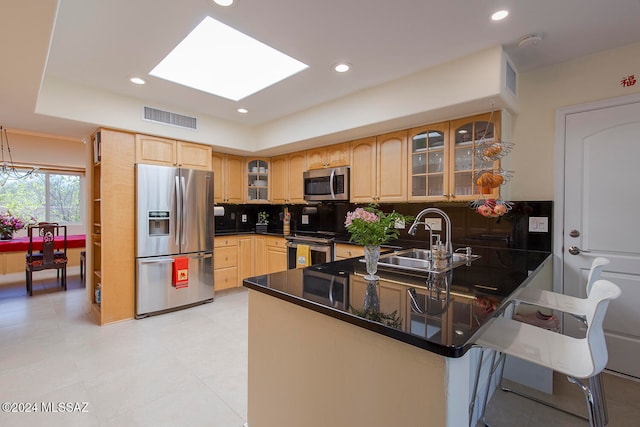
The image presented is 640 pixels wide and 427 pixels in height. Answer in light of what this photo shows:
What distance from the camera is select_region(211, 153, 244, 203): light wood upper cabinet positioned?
462 cm

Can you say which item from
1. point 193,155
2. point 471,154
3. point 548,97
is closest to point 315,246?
point 193,155

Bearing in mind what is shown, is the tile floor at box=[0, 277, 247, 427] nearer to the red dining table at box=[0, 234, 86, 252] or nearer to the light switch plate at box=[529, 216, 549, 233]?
the red dining table at box=[0, 234, 86, 252]

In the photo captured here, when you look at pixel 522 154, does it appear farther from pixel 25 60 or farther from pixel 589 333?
pixel 25 60

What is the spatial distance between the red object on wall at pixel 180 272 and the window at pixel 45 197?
14.1 ft

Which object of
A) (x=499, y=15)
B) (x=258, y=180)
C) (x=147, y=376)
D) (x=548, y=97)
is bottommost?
(x=147, y=376)

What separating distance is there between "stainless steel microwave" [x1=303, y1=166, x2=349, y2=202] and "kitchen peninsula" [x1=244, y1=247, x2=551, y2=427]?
2.04 metres

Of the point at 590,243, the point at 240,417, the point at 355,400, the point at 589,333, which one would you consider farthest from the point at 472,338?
the point at 590,243

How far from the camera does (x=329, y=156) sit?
408cm

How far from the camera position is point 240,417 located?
74.5 inches

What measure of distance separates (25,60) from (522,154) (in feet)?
12.5

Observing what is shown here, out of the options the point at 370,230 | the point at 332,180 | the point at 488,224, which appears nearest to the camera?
the point at 370,230

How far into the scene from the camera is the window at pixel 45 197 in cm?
576

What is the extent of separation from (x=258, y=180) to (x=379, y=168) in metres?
2.24

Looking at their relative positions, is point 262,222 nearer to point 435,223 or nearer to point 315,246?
point 315,246
